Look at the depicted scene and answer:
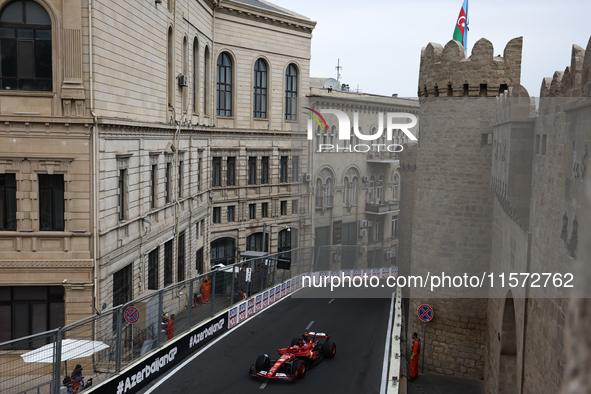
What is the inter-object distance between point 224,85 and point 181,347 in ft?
80.3

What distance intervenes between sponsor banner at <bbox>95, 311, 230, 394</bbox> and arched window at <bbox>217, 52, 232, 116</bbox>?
20634 mm

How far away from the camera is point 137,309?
51.7ft

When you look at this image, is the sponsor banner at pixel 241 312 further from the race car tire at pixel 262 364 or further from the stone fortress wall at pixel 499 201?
the stone fortress wall at pixel 499 201

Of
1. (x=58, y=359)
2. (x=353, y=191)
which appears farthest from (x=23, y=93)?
(x=353, y=191)

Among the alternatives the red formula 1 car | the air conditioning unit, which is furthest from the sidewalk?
the air conditioning unit

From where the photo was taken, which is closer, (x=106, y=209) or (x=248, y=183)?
(x=106, y=209)

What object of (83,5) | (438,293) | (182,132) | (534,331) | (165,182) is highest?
(83,5)

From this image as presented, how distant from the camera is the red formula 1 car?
697 inches

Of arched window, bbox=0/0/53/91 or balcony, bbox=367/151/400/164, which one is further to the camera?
balcony, bbox=367/151/400/164

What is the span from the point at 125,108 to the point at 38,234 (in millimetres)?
5821

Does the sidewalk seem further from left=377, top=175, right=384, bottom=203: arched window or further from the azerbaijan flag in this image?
left=377, top=175, right=384, bottom=203: arched window

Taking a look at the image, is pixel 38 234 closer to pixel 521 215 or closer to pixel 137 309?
pixel 137 309

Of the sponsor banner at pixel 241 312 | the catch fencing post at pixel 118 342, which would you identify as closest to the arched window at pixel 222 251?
the sponsor banner at pixel 241 312

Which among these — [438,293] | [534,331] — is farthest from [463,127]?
[534,331]
